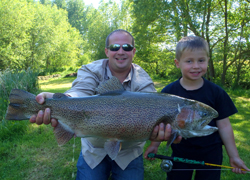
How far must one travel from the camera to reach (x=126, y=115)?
7.75ft

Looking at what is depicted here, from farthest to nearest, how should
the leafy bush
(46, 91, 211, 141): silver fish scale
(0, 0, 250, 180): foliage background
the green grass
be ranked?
the leafy bush
(0, 0, 250, 180): foliage background
the green grass
(46, 91, 211, 141): silver fish scale

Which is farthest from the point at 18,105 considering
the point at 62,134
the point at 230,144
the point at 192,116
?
the point at 230,144

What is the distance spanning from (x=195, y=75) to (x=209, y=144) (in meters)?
1.09

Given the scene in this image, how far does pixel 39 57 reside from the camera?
30703mm

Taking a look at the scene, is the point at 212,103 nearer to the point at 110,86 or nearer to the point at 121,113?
the point at 121,113

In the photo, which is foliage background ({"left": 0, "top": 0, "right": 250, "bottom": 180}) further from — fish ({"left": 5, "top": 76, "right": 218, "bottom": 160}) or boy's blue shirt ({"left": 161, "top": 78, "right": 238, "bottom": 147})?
fish ({"left": 5, "top": 76, "right": 218, "bottom": 160})

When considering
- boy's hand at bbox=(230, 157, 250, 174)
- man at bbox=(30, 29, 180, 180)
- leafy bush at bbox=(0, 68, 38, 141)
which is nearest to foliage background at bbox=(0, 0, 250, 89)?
leafy bush at bbox=(0, 68, 38, 141)

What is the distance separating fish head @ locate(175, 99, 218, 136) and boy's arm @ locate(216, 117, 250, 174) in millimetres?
538

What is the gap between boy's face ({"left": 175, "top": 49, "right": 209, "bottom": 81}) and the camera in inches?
108

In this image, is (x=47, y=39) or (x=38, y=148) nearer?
(x=38, y=148)

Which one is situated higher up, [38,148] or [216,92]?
[216,92]

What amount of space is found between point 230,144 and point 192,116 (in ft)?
2.88

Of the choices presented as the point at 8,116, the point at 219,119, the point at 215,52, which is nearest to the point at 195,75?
the point at 219,119

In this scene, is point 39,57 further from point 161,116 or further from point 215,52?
point 161,116
